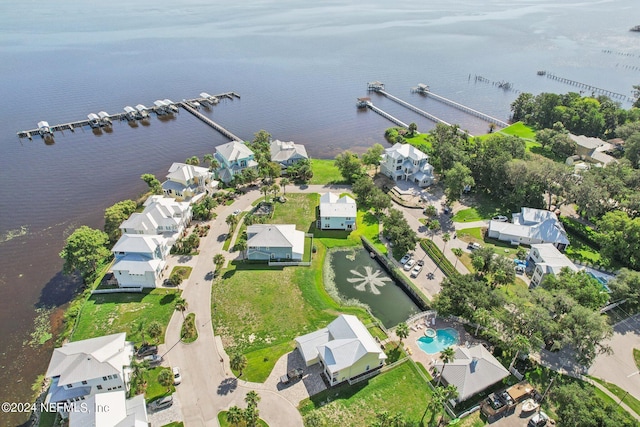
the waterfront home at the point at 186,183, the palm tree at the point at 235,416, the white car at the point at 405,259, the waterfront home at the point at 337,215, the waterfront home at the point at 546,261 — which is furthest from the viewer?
the waterfront home at the point at 186,183

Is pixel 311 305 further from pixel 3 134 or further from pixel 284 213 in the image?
pixel 3 134

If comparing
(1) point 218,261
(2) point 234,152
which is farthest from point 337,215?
(2) point 234,152

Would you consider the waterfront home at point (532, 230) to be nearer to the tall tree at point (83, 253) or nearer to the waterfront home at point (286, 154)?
the waterfront home at point (286, 154)

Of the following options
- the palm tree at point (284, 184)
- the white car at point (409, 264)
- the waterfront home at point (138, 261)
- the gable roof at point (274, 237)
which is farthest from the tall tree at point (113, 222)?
the white car at point (409, 264)

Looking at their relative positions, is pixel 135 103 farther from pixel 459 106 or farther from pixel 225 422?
pixel 225 422

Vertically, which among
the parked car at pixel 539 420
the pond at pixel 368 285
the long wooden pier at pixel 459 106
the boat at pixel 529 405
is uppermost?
the parked car at pixel 539 420

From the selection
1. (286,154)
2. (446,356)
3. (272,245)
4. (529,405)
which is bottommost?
(529,405)
